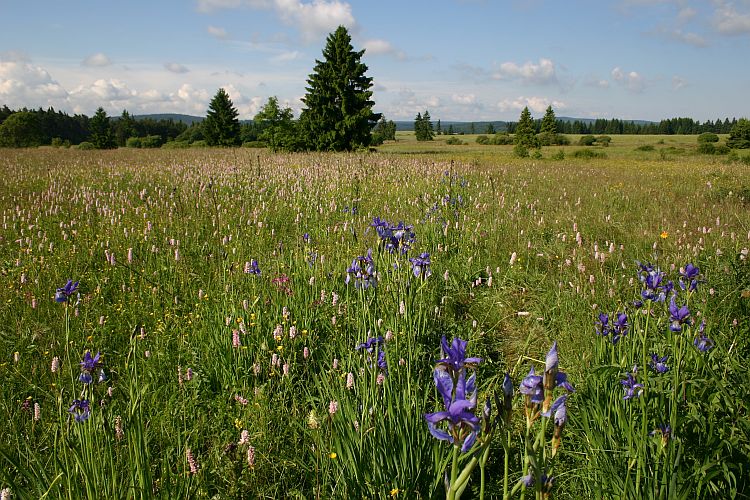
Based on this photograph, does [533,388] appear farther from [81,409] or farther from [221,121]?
[221,121]

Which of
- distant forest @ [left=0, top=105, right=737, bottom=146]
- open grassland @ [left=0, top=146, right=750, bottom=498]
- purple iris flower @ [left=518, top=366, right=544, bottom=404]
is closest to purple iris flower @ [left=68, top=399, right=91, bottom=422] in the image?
Answer: open grassland @ [left=0, top=146, right=750, bottom=498]

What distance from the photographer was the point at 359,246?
493 centimetres

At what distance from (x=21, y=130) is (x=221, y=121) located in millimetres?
21709

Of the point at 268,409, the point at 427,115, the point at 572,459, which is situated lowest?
the point at 572,459

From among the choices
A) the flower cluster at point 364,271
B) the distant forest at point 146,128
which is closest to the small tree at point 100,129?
the distant forest at point 146,128

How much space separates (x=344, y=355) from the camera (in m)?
2.89

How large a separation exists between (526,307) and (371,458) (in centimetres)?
265

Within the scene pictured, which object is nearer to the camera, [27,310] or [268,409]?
[268,409]

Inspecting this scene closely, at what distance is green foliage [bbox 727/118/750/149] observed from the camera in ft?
153

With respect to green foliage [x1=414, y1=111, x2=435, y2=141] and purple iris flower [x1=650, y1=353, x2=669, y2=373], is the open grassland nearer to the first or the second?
purple iris flower [x1=650, y1=353, x2=669, y2=373]

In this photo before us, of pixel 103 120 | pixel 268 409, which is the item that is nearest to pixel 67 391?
pixel 268 409

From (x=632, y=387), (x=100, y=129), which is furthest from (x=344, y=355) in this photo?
(x=100, y=129)

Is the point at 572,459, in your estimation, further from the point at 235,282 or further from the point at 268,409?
the point at 235,282

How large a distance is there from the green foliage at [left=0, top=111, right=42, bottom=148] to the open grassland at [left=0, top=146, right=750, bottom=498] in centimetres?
5212
